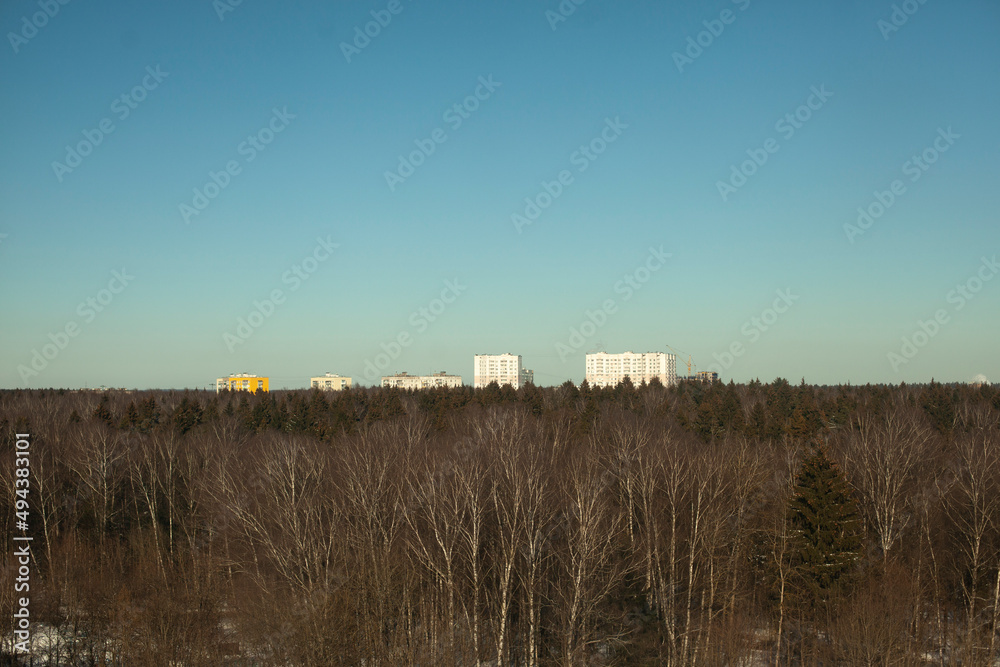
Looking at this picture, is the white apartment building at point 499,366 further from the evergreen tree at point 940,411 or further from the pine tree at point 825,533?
the pine tree at point 825,533

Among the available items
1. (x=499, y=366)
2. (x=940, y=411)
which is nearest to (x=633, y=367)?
(x=499, y=366)

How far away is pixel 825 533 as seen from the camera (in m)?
24.2

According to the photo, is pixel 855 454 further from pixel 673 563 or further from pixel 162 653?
pixel 162 653

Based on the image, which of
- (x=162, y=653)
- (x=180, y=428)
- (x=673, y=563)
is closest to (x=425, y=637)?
(x=162, y=653)

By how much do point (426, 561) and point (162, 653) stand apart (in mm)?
8635

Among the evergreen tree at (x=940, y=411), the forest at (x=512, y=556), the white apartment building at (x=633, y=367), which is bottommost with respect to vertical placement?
the forest at (x=512, y=556)

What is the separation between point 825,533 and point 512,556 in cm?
1153

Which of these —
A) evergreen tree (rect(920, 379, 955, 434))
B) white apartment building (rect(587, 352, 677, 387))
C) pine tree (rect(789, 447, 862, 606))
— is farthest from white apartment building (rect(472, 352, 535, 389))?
pine tree (rect(789, 447, 862, 606))

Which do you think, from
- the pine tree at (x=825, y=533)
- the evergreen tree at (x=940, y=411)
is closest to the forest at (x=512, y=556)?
the pine tree at (x=825, y=533)

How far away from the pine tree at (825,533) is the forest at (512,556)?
8 centimetres

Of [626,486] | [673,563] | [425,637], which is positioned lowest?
[425,637]

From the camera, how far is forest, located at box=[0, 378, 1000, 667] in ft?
70.6

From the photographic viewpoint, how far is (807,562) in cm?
2456

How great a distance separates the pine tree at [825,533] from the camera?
24.1 metres
